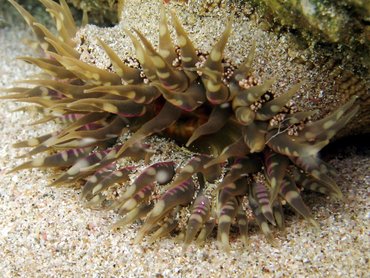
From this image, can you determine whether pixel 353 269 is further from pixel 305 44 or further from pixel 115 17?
pixel 115 17

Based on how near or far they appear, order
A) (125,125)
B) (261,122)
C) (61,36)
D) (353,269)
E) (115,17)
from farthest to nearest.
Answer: (115,17) → (61,36) → (125,125) → (261,122) → (353,269)

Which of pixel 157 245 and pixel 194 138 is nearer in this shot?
pixel 194 138

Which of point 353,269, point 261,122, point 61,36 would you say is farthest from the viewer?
point 61,36

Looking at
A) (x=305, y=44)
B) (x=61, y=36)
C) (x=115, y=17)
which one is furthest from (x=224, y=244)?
(x=115, y=17)
